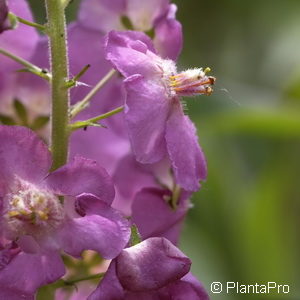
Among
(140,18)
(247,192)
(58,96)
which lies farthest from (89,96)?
(247,192)

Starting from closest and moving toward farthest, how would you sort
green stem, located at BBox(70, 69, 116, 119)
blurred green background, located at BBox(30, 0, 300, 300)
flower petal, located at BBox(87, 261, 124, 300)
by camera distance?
flower petal, located at BBox(87, 261, 124, 300), green stem, located at BBox(70, 69, 116, 119), blurred green background, located at BBox(30, 0, 300, 300)

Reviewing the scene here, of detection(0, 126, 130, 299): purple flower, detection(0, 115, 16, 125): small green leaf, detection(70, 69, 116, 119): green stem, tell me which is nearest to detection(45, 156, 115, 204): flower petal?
detection(0, 126, 130, 299): purple flower

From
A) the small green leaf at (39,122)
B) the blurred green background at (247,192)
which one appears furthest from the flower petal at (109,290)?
the blurred green background at (247,192)

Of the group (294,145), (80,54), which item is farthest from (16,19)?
(294,145)

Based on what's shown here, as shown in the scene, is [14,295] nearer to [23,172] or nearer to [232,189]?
[23,172]

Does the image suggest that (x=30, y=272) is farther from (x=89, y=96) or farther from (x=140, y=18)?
(x=140, y=18)

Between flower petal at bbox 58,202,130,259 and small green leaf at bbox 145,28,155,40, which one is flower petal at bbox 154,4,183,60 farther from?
flower petal at bbox 58,202,130,259
